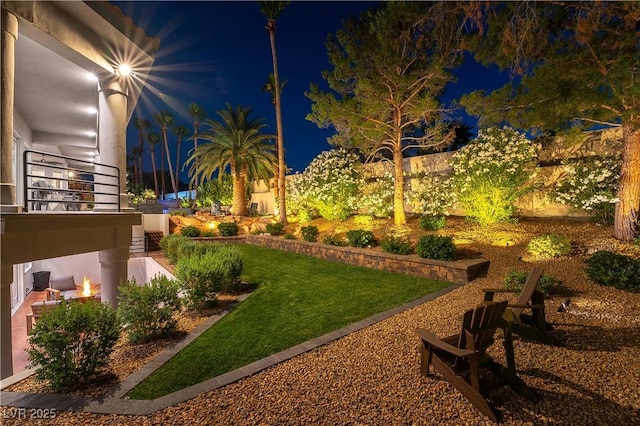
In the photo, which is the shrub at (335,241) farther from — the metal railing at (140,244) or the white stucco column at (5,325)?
the metal railing at (140,244)

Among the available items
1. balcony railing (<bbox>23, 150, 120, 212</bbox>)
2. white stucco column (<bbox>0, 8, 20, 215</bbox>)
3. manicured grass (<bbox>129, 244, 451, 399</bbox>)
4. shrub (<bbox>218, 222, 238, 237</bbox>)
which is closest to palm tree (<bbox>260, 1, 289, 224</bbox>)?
shrub (<bbox>218, 222, 238, 237</bbox>)

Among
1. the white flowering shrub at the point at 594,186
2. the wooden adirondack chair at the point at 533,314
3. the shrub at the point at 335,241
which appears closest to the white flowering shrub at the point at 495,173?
the white flowering shrub at the point at 594,186

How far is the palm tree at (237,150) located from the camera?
20188mm

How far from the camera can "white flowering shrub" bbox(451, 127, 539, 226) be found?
9.66 meters

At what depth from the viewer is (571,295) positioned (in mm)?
5348

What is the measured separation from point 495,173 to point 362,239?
4.66 meters

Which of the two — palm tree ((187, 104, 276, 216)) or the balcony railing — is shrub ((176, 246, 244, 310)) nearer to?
the balcony railing

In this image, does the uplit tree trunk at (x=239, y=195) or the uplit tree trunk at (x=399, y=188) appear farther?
the uplit tree trunk at (x=239, y=195)

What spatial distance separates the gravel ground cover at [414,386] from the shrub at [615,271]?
519 millimetres

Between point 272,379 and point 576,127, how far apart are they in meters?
9.87

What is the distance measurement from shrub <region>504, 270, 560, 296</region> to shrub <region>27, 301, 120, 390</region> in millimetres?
6297

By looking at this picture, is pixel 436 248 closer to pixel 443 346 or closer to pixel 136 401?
pixel 443 346

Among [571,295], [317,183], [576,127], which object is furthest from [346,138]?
[571,295]

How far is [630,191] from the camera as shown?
24.8 ft
